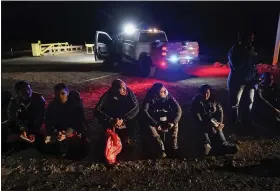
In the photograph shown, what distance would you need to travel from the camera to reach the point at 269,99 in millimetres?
6262

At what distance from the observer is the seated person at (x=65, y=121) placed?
493cm

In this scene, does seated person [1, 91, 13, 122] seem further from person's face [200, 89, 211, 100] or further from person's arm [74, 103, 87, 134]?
person's face [200, 89, 211, 100]

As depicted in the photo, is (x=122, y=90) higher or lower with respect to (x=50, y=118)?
higher

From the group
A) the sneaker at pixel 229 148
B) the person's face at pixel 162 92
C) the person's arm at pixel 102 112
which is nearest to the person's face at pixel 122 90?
the person's arm at pixel 102 112

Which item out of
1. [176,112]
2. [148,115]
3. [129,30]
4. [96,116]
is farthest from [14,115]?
[129,30]

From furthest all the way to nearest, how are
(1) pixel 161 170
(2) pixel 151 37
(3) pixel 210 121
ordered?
1. (2) pixel 151 37
2. (3) pixel 210 121
3. (1) pixel 161 170

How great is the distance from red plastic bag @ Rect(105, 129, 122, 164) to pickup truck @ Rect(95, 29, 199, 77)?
7329 millimetres

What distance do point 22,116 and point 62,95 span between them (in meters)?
0.79

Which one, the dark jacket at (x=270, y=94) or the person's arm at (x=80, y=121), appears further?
the dark jacket at (x=270, y=94)

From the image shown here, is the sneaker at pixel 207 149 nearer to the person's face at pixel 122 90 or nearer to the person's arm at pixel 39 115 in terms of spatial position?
the person's face at pixel 122 90

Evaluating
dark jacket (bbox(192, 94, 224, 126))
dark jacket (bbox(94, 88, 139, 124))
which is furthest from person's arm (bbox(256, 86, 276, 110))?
dark jacket (bbox(94, 88, 139, 124))

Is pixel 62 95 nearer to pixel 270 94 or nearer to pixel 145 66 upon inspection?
pixel 270 94

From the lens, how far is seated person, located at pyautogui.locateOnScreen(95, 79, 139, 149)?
196 inches

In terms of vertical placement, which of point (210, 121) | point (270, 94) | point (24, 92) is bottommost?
point (210, 121)
